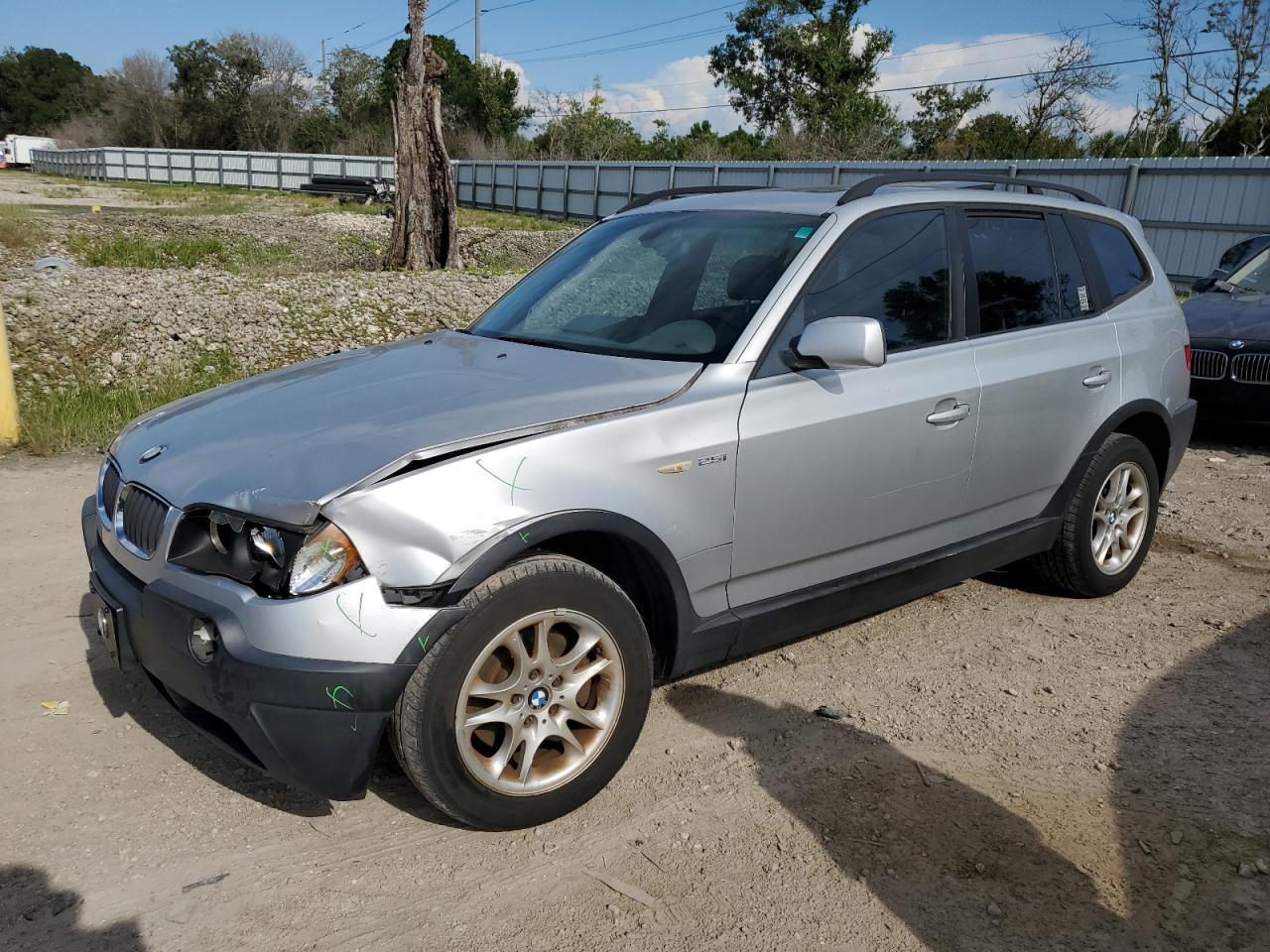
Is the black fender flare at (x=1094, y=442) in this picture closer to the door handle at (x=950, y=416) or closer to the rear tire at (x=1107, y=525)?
the rear tire at (x=1107, y=525)

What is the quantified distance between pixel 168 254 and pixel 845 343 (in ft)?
49.8

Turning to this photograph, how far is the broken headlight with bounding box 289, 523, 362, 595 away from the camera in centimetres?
271

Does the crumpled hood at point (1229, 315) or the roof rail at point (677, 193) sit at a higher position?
the roof rail at point (677, 193)

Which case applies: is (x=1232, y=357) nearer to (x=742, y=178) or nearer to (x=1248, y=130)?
(x=742, y=178)

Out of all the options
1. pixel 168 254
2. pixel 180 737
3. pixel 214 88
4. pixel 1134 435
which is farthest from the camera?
pixel 214 88

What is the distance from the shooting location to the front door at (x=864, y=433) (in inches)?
138

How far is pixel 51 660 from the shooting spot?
4098 millimetres

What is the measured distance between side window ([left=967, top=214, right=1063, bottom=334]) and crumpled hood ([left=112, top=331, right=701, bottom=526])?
154 centimetres

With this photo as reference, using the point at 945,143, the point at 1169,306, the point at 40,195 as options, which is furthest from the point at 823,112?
the point at 1169,306

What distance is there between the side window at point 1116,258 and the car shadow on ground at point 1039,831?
6.26ft

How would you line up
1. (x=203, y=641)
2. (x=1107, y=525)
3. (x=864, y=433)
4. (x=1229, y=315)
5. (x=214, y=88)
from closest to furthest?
(x=203, y=641) < (x=864, y=433) < (x=1107, y=525) < (x=1229, y=315) < (x=214, y=88)

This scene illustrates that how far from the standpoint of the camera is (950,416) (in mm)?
4008

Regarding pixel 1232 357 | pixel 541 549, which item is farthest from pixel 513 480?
pixel 1232 357

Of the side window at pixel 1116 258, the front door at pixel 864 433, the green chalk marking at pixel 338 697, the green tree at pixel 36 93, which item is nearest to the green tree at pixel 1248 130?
the side window at pixel 1116 258
